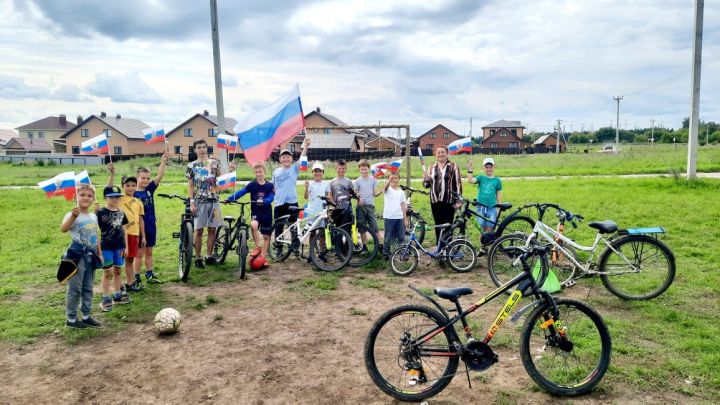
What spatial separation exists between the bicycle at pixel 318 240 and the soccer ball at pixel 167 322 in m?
2.83

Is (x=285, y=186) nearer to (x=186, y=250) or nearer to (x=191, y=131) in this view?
(x=186, y=250)

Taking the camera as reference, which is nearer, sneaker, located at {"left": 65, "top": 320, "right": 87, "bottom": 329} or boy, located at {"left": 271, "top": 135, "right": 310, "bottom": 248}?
sneaker, located at {"left": 65, "top": 320, "right": 87, "bottom": 329}

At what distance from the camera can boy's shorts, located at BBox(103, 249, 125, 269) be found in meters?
5.87

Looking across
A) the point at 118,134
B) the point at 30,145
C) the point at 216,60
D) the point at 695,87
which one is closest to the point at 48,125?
the point at 30,145

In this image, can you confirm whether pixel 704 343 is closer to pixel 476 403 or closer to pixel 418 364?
pixel 476 403

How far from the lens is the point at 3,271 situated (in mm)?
8188

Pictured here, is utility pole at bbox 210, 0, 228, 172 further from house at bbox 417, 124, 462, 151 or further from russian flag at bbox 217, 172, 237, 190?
house at bbox 417, 124, 462, 151

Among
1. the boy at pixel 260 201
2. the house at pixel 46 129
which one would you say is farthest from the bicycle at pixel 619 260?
the house at pixel 46 129

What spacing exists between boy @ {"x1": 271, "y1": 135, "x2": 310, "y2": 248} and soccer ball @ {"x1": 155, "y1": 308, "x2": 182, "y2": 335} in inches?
124

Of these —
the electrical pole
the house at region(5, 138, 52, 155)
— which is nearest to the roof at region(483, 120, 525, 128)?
the electrical pole

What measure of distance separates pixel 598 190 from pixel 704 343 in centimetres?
1261

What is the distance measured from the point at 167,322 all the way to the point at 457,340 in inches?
125

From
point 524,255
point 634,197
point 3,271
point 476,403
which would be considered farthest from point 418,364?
point 634,197

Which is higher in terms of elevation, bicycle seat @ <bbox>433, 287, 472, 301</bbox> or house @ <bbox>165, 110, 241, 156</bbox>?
house @ <bbox>165, 110, 241, 156</bbox>
